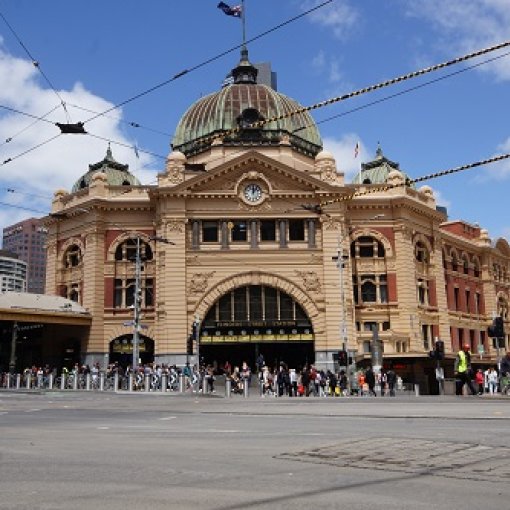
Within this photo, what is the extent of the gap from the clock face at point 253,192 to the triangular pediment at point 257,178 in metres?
0.51

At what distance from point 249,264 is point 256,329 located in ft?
16.9

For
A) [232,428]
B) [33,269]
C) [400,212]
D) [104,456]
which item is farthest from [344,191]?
[33,269]

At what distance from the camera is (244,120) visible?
58.5 metres

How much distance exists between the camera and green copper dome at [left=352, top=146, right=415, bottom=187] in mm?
64812

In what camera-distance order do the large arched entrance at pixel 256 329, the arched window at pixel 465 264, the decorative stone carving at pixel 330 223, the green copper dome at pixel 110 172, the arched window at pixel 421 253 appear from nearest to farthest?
the large arched entrance at pixel 256 329 < the decorative stone carving at pixel 330 223 < the arched window at pixel 421 253 < the green copper dome at pixel 110 172 < the arched window at pixel 465 264

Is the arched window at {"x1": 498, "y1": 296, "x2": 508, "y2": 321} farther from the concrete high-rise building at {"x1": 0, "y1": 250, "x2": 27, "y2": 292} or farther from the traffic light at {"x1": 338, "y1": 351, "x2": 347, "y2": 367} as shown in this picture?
the concrete high-rise building at {"x1": 0, "y1": 250, "x2": 27, "y2": 292}

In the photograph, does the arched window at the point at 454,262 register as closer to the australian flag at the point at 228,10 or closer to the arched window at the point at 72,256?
the arched window at the point at 72,256

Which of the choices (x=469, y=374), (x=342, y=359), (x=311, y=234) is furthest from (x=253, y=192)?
(x=469, y=374)

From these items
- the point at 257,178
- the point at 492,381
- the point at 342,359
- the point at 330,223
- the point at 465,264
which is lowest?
the point at 492,381

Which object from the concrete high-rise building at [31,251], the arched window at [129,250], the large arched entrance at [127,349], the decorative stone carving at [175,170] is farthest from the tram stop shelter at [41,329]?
the concrete high-rise building at [31,251]

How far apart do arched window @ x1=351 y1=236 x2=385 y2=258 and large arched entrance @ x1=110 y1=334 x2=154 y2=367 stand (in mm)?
18666

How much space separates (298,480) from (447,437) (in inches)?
186

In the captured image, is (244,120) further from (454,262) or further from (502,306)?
(502,306)

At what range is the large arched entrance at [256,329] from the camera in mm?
51312
